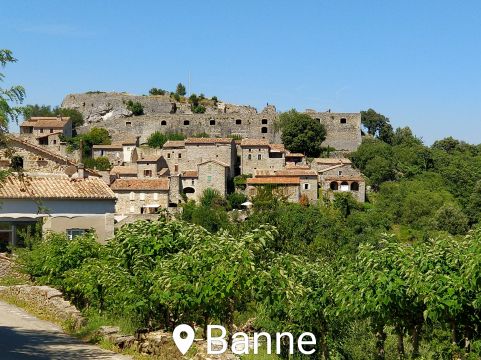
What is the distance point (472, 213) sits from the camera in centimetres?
6450

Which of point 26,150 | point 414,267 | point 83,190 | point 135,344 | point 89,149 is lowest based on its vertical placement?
point 135,344

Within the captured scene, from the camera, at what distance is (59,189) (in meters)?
22.7

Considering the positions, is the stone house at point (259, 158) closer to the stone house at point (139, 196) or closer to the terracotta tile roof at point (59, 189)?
the stone house at point (139, 196)

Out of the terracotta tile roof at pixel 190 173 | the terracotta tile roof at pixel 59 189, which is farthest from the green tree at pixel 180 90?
the terracotta tile roof at pixel 59 189

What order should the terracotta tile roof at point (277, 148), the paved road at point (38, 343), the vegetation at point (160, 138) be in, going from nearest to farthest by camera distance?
1. the paved road at point (38, 343)
2. the terracotta tile roof at point (277, 148)
3. the vegetation at point (160, 138)

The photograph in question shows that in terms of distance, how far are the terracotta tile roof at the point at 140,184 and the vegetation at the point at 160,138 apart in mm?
14779

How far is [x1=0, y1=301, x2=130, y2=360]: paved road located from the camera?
9922mm

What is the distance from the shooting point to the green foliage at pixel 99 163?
70.1m

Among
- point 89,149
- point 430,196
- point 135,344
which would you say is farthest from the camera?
point 89,149

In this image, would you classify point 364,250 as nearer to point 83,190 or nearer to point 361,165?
point 83,190

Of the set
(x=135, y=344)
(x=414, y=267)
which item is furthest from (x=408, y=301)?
(x=135, y=344)

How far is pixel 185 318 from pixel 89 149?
6637cm

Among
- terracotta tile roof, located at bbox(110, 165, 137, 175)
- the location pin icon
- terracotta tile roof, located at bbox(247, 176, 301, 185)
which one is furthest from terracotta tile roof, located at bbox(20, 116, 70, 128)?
the location pin icon

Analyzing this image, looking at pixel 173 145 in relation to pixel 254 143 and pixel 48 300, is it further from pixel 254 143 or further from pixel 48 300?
pixel 48 300
